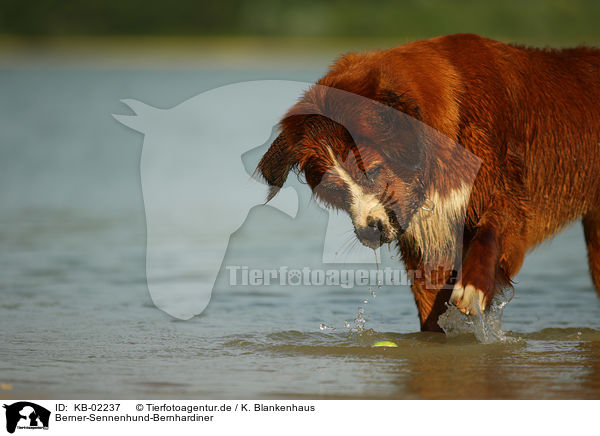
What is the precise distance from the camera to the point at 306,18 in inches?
2231

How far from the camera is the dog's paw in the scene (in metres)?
6.13

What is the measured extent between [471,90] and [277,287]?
3.26m

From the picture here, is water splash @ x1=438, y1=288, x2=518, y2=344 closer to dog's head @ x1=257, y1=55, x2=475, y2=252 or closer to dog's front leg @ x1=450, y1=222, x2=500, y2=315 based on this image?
dog's front leg @ x1=450, y1=222, x2=500, y2=315

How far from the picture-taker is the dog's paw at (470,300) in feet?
20.1

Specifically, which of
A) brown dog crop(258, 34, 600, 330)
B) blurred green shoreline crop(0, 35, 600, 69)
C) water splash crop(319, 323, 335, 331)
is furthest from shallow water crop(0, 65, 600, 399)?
blurred green shoreline crop(0, 35, 600, 69)

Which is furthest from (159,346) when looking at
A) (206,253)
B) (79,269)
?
(206,253)

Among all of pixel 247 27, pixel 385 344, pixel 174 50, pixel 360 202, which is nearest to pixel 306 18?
pixel 247 27

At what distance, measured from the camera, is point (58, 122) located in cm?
2966
